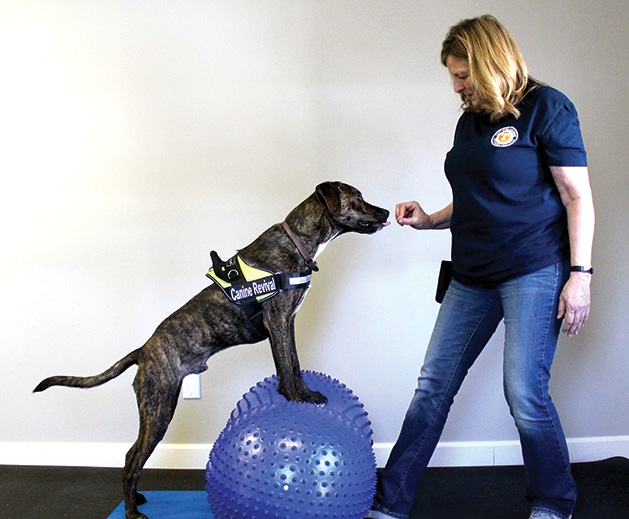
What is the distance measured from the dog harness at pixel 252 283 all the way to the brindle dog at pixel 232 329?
0.06ft

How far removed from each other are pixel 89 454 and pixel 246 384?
2.61ft

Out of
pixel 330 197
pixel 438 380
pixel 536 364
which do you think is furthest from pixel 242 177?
pixel 536 364

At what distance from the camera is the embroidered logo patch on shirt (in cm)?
179

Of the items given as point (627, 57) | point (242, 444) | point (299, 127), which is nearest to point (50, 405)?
point (242, 444)

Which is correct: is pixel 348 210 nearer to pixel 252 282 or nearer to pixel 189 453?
pixel 252 282

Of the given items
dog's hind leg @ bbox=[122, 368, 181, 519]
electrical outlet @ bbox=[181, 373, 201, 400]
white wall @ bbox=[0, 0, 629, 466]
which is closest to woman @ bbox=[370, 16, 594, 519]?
white wall @ bbox=[0, 0, 629, 466]

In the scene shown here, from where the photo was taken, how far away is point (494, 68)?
178cm

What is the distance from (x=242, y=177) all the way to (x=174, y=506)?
4.60ft

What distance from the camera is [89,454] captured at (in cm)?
276

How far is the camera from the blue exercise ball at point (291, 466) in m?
1.63

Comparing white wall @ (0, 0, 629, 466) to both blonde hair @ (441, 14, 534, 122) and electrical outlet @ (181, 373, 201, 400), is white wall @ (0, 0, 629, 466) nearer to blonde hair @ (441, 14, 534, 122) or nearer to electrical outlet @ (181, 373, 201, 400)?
electrical outlet @ (181, 373, 201, 400)

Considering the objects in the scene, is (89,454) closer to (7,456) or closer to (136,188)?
(7,456)

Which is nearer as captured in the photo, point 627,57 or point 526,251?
point 526,251

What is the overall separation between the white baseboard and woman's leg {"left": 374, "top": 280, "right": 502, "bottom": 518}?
27.4 inches
